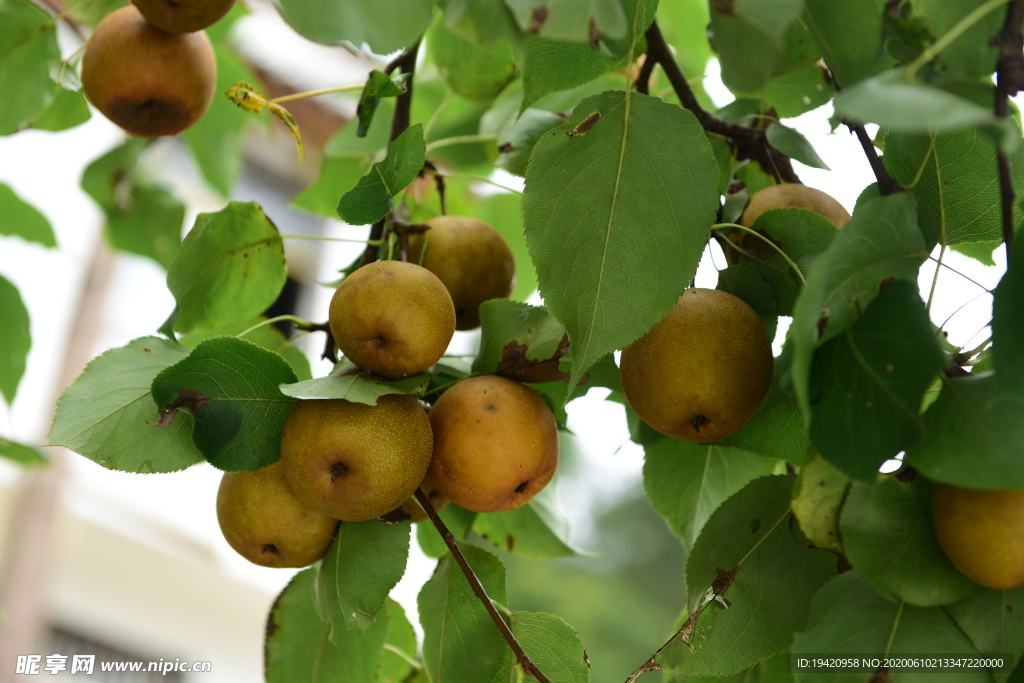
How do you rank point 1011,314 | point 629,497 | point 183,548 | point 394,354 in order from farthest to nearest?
point 629,497 < point 183,548 < point 394,354 < point 1011,314

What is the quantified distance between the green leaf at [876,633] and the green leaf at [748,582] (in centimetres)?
4

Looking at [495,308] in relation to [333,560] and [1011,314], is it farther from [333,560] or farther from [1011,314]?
[1011,314]

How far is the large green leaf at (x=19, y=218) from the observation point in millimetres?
857

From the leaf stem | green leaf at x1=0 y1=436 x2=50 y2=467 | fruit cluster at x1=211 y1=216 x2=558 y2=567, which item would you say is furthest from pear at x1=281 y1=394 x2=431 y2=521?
green leaf at x1=0 y1=436 x2=50 y2=467

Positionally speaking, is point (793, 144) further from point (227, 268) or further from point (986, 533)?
point (227, 268)

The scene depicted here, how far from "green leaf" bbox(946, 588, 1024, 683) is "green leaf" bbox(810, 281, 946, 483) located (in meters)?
0.12

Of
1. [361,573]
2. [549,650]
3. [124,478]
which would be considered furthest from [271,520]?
[124,478]

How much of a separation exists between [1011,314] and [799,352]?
8cm

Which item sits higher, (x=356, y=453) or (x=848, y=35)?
Result: (x=848, y=35)

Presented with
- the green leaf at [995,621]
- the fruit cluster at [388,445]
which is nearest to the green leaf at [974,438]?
the green leaf at [995,621]

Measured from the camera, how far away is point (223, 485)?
1.78 feet

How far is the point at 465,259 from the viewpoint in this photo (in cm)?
59

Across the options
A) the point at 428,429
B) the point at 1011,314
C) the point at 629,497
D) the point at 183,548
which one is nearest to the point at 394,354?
the point at 428,429

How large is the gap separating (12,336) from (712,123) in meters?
0.63
